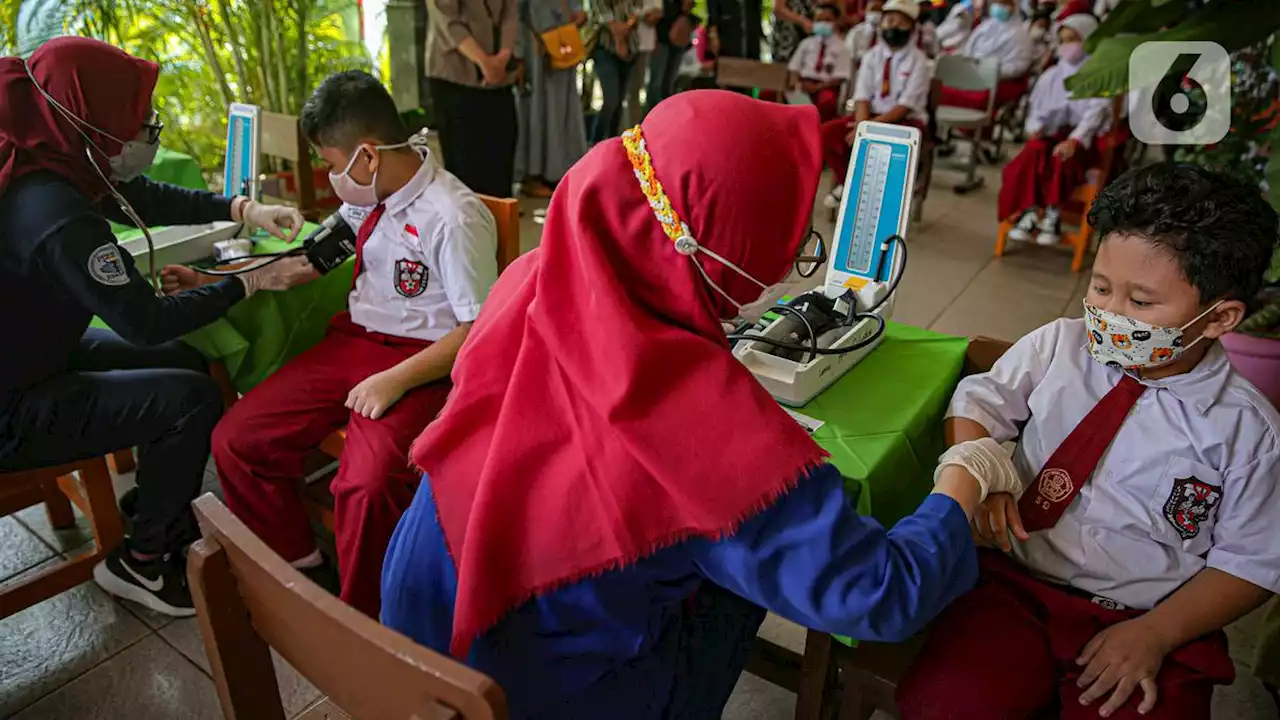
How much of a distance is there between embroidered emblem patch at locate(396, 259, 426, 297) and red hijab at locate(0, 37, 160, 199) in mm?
557

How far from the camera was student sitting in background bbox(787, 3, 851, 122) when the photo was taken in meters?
5.42

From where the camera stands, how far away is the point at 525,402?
895 millimetres

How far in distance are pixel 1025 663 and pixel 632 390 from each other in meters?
0.74

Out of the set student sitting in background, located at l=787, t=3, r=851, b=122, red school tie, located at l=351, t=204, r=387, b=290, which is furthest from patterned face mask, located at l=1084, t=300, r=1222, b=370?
student sitting in background, located at l=787, t=3, r=851, b=122

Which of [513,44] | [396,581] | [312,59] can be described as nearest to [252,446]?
[396,581]

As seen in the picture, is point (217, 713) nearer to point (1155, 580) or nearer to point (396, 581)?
point (396, 581)

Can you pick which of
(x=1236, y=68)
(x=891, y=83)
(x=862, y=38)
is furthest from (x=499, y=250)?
(x=862, y=38)

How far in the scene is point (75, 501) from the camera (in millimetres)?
1915

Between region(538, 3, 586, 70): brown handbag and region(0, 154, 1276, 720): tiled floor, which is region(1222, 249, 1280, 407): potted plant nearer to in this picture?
region(0, 154, 1276, 720): tiled floor

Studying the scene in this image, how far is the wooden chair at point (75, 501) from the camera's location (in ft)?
5.44

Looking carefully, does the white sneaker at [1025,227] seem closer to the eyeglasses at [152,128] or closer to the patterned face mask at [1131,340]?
the patterned face mask at [1131,340]

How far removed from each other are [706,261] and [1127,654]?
0.78m

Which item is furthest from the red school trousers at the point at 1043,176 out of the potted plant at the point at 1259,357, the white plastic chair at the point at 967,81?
the potted plant at the point at 1259,357

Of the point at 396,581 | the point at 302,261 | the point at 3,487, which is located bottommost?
the point at 3,487
